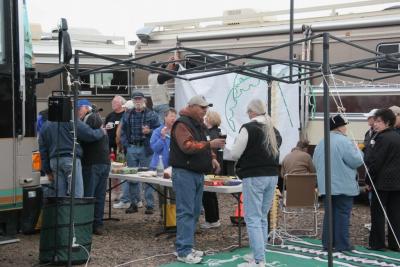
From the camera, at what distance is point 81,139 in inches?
287

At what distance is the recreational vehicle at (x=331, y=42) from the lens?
30.0 feet

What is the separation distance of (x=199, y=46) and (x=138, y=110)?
2.55 meters

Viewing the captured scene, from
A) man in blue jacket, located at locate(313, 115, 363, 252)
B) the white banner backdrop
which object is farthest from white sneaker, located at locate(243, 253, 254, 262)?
the white banner backdrop

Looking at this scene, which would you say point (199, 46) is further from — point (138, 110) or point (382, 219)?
point (382, 219)

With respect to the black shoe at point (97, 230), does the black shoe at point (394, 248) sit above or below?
below

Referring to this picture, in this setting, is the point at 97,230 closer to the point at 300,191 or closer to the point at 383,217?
the point at 300,191

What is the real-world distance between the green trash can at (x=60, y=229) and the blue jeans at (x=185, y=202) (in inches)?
38.3

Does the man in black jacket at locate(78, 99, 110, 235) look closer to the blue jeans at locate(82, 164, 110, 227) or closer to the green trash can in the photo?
the blue jeans at locate(82, 164, 110, 227)

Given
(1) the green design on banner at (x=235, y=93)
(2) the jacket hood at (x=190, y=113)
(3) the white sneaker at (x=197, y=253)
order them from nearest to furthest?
(2) the jacket hood at (x=190, y=113) < (3) the white sneaker at (x=197, y=253) < (1) the green design on banner at (x=235, y=93)

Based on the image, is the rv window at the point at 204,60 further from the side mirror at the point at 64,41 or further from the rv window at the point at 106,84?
the rv window at the point at 106,84

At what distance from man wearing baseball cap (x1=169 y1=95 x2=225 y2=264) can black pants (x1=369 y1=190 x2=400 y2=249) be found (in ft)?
6.68

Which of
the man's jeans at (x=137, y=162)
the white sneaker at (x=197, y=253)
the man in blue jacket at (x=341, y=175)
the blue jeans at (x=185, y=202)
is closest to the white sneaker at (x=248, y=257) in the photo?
the white sneaker at (x=197, y=253)

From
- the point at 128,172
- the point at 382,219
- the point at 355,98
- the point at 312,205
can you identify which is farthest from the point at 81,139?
the point at 355,98

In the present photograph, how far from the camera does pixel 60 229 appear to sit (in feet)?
20.5
